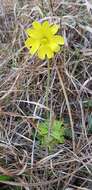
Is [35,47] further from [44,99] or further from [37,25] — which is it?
[44,99]

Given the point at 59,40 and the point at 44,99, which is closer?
the point at 59,40

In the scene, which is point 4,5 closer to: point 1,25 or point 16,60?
point 1,25

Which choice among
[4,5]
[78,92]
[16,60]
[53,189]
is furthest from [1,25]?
[53,189]

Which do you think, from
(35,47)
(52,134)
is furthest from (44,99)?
(35,47)

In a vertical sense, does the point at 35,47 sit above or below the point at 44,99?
above

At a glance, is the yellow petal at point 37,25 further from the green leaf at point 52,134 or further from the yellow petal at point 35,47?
the green leaf at point 52,134

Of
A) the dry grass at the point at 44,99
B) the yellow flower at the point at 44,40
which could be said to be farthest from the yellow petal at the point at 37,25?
the dry grass at the point at 44,99

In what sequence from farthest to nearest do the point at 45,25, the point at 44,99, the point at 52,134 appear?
the point at 44,99 < the point at 52,134 < the point at 45,25

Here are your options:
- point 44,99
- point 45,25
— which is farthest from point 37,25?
point 44,99

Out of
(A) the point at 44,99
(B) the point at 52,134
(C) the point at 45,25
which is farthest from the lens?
(A) the point at 44,99

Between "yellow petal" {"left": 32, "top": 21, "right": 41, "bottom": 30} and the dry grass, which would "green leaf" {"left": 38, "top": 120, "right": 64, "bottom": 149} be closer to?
the dry grass
